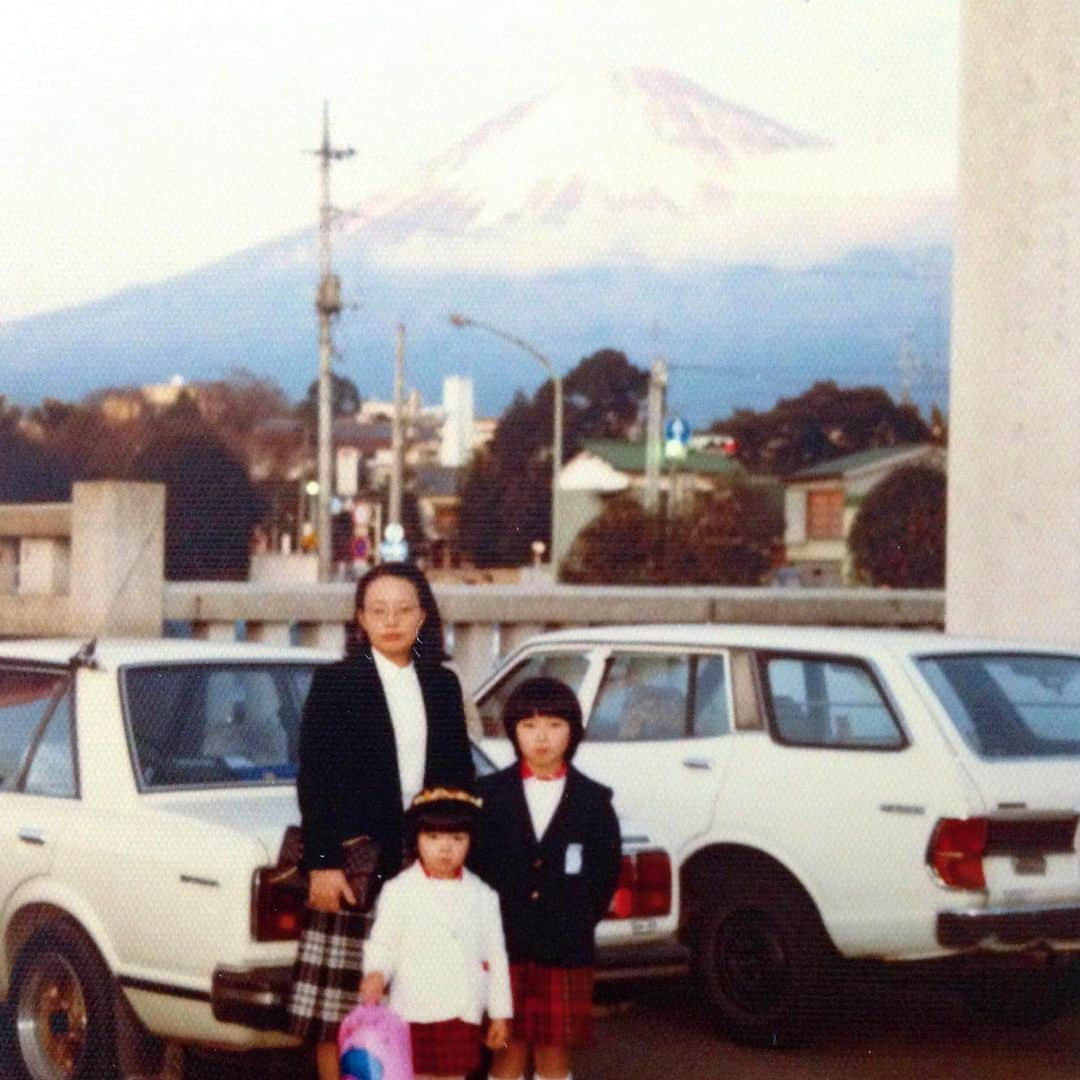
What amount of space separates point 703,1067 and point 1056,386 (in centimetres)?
753

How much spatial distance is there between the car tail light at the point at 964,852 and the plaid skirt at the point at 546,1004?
84.4 inches

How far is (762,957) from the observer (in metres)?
A: 8.39

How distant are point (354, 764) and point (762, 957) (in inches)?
115

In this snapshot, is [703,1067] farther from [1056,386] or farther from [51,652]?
[1056,386]

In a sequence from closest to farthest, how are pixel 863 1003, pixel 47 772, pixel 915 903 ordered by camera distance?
pixel 47 772
pixel 915 903
pixel 863 1003

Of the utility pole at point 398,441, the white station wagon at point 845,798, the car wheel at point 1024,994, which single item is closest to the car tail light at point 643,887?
the white station wagon at point 845,798

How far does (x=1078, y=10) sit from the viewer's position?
14289mm

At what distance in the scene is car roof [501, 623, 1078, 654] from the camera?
336 inches

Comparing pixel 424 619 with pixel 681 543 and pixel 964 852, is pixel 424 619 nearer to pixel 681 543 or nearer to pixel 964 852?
pixel 964 852

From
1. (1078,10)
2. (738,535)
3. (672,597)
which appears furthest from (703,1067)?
(738,535)

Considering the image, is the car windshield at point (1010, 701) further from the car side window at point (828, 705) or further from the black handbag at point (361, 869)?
the black handbag at point (361, 869)

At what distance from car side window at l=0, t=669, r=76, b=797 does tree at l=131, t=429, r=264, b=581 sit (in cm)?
570

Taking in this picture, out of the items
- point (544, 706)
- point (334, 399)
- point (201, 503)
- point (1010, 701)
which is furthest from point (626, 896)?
point (334, 399)

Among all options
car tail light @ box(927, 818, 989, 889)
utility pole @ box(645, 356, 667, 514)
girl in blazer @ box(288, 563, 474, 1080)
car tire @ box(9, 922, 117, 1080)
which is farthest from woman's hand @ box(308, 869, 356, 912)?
utility pole @ box(645, 356, 667, 514)
